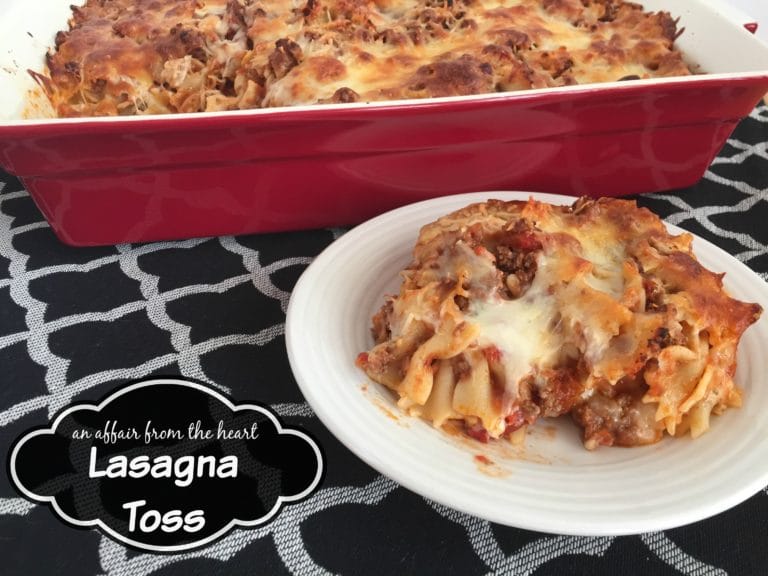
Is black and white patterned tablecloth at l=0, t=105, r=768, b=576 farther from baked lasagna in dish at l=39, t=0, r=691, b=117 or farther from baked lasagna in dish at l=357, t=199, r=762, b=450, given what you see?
baked lasagna in dish at l=39, t=0, r=691, b=117

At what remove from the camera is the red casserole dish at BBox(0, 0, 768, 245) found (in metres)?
1.26

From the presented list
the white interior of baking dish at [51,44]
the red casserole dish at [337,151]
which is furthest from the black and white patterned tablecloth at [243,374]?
the white interior of baking dish at [51,44]

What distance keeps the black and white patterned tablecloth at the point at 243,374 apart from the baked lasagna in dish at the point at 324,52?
0.33m

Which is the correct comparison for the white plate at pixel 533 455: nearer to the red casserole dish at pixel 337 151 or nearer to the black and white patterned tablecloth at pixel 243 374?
the black and white patterned tablecloth at pixel 243 374

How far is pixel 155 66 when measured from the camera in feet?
5.35

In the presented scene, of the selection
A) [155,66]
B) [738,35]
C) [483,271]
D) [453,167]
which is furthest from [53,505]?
[738,35]

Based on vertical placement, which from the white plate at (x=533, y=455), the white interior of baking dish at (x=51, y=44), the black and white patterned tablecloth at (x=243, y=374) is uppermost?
the white interior of baking dish at (x=51, y=44)

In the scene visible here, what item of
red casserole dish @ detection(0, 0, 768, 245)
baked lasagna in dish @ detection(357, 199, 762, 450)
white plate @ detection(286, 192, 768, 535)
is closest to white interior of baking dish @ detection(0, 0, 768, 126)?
red casserole dish @ detection(0, 0, 768, 245)

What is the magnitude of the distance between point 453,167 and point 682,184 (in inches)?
26.8

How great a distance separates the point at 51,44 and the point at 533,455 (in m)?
1.59

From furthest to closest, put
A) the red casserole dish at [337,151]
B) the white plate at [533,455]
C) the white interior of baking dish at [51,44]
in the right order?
the white interior of baking dish at [51,44] → the red casserole dish at [337,151] → the white plate at [533,455]

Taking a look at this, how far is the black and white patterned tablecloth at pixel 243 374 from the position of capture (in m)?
0.91

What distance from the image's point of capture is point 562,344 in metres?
0.97

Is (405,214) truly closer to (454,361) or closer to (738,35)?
(454,361)
